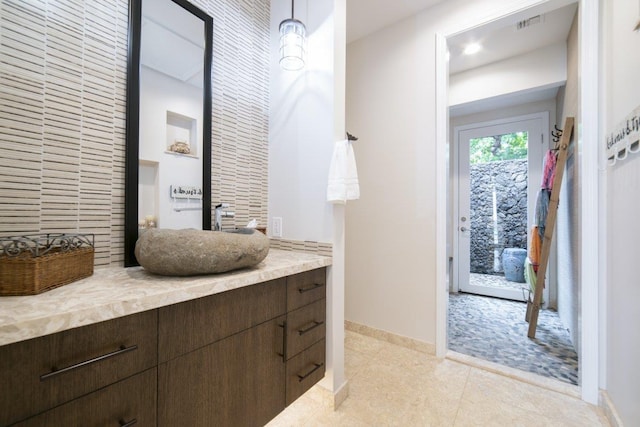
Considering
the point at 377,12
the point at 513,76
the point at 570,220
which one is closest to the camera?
the point at 377,12

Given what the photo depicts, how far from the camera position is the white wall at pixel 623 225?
42.6 inches

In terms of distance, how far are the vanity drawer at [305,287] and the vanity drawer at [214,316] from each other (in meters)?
0.06

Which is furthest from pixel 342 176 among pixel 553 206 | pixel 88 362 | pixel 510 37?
pixel 510 37

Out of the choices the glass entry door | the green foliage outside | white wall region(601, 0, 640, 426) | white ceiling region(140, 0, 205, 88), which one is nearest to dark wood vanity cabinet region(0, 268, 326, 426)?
white ceiling region(140, 0, 205, 88)

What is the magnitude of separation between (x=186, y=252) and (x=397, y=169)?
6.05 ft

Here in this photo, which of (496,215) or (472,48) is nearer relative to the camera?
(472,48)

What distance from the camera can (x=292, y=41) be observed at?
145cm

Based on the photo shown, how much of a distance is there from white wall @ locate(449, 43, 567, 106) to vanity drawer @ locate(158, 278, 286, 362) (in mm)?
3116

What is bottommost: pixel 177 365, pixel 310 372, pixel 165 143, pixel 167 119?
pixel 310 372

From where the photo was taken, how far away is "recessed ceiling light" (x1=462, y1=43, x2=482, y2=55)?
245cm

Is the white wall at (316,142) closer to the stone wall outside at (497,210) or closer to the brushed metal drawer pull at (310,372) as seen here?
the brushed metal drawer pull at (310,372)

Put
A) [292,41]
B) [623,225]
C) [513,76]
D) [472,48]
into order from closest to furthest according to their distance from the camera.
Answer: [623,225]
[292,41]
[472,48]
[513,76]

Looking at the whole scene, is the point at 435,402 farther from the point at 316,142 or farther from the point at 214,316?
the point at 316,142

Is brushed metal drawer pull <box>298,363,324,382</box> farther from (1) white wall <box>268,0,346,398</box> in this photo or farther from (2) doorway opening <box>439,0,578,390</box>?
(2) doorway opening <box>439,0,578,390</box>
